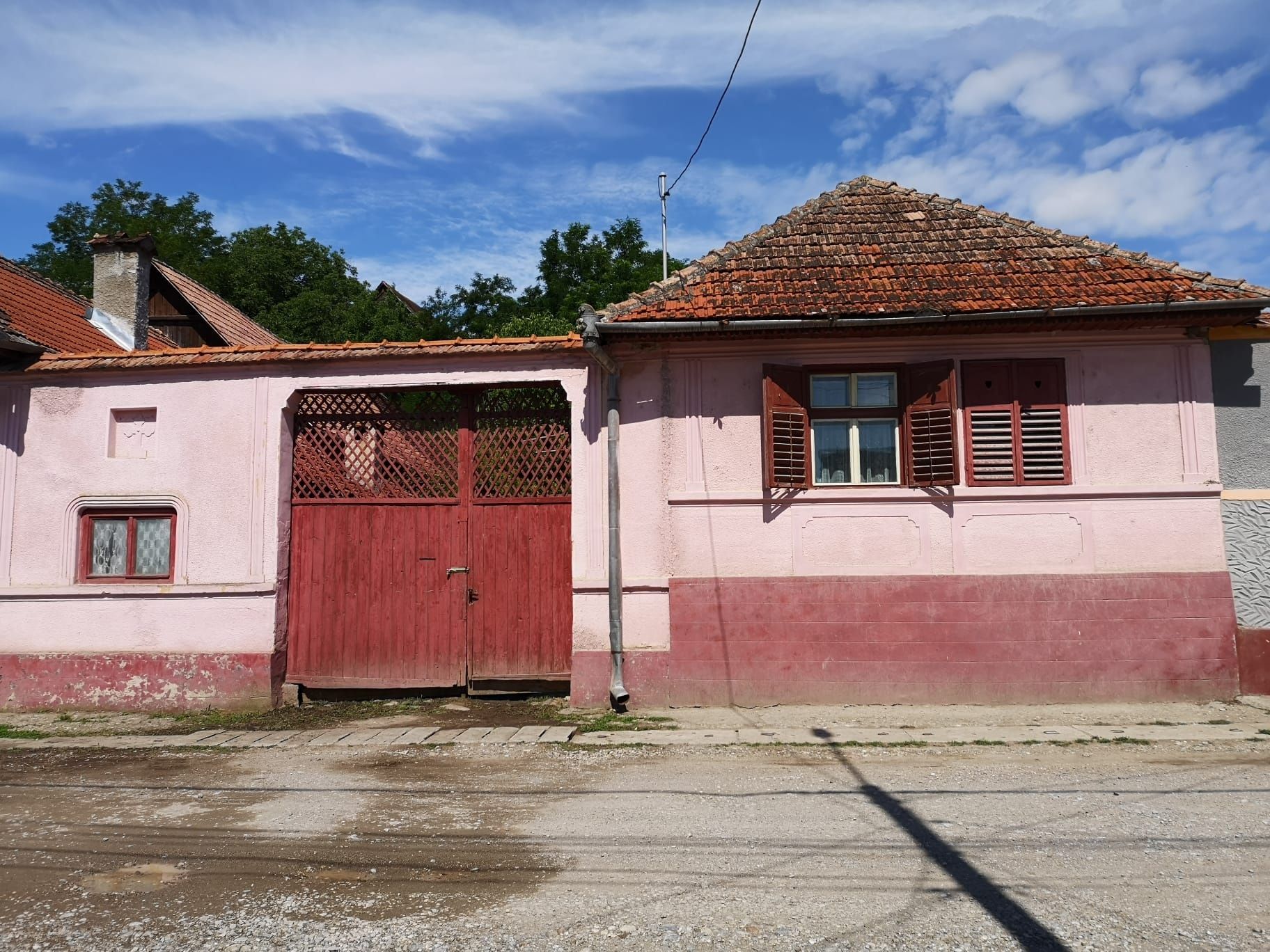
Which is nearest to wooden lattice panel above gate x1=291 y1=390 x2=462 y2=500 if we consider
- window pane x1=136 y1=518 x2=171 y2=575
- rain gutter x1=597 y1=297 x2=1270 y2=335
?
window pane x1=136 y1=518 x2=171 y2=575

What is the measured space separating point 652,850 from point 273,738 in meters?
4.16

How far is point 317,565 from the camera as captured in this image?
827cm

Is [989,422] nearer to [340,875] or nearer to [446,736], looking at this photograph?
[446,736]

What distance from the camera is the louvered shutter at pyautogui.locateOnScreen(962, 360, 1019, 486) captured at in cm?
759

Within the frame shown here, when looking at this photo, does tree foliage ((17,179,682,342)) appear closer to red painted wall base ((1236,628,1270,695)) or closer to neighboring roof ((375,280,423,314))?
Result: neighboring roof ((375,280,423,314))

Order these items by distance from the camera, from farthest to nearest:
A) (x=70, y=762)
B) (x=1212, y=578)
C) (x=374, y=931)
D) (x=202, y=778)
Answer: (x=1212, y=578) → (x=70, y=762) → (x=202, y=778) → (x=374, y=931)

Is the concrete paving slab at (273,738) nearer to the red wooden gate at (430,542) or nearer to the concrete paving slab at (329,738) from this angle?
the concrete paving slab at (329,738)

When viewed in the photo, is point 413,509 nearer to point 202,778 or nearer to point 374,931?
point 202,778

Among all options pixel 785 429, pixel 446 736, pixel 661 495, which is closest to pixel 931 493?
pixel 785 429

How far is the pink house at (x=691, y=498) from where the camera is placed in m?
7.45

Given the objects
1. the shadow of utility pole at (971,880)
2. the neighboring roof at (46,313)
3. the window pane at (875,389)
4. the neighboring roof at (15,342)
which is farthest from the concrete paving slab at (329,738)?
the window pane at (875,389)

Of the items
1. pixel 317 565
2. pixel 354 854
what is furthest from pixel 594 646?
pixel 354 854

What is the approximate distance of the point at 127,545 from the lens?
8.35 metres

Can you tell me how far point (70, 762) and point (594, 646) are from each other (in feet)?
13.8
